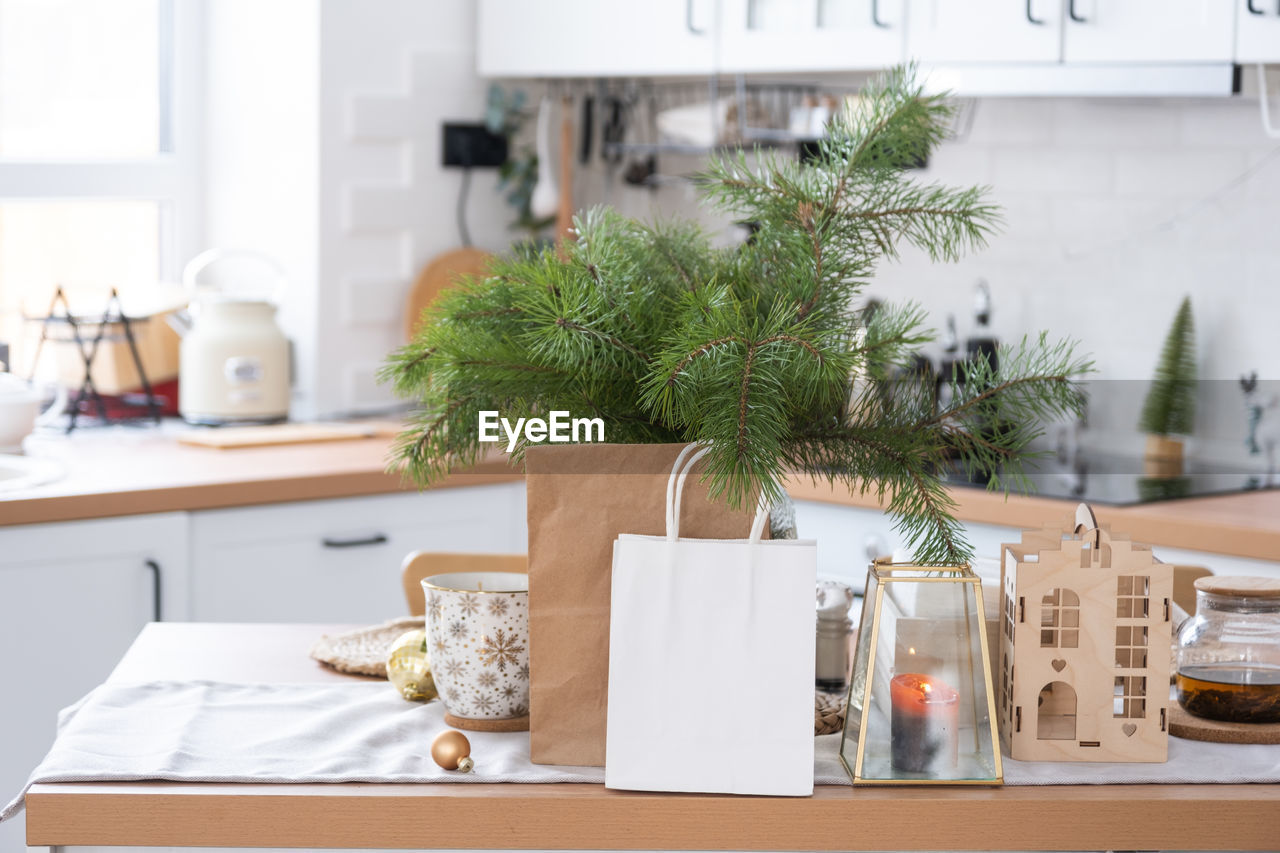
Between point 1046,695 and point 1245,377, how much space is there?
1.71 m

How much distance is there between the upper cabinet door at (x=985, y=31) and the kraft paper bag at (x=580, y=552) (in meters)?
1.68

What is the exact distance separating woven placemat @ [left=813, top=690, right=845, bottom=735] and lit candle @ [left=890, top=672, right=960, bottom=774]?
11cm

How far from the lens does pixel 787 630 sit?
1.04 m

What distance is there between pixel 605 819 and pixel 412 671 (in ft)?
0.91

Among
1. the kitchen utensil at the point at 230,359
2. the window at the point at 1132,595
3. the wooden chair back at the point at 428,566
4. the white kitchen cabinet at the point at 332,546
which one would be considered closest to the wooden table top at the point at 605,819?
the window at the point at 1132,595

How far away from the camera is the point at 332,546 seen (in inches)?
103

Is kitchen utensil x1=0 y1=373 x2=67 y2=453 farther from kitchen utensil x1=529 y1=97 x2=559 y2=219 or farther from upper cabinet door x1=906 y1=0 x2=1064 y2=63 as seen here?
upper cabinet door x1=906 y1=0 x2=1064 y2=63

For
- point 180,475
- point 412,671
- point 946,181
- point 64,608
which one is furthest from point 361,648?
point 946,181

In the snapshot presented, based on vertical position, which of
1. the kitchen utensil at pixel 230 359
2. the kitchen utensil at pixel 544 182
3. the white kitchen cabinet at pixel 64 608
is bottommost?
the white kitchen cabinet at pixel 64 608

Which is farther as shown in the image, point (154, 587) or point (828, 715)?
point (154, 587)

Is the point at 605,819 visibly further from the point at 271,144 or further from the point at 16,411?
the point at 271,144

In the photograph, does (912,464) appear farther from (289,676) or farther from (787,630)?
(289,676)

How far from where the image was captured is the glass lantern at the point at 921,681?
42.1 inches

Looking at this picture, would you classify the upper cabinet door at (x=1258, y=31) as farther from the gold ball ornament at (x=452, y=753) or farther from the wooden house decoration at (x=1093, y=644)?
the gold ball ornament at (x=452, y=753)
